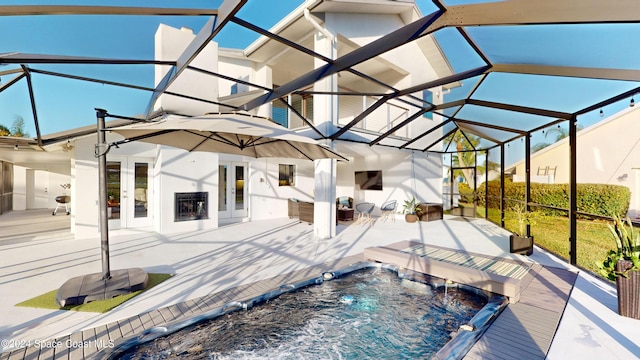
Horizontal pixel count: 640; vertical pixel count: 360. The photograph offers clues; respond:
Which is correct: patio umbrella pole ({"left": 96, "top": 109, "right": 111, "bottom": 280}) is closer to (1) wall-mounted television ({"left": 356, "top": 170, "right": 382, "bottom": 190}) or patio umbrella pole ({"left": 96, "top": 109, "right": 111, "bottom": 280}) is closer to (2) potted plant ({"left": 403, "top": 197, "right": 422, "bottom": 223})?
(2) potted plant ({"left": 403, "top": 197, "right": 422, "bottom": 223})

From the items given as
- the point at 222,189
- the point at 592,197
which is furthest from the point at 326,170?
the point at 592,197

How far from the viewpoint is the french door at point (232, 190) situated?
11.6 m

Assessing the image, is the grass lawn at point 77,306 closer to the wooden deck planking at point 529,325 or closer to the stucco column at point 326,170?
the wooden deck planking at point 529,325

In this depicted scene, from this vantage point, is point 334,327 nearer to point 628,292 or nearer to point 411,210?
point 628,292

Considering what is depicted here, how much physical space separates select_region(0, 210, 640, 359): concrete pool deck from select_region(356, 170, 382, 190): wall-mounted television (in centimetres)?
253

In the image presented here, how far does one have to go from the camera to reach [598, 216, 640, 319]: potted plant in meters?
3.60

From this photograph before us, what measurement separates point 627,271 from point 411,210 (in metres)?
8.67

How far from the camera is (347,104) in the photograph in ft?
47.9

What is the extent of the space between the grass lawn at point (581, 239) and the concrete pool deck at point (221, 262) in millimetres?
797

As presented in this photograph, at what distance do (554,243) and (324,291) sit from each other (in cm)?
823

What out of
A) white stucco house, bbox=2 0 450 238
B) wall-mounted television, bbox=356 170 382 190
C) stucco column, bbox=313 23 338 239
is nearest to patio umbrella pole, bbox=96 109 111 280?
white stucco house, bbox=2 0 450 238

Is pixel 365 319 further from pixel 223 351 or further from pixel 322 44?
pixel 322 44

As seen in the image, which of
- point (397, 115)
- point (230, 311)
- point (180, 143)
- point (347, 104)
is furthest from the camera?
point (347, 104)

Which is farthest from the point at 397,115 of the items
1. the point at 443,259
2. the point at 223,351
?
the point at 223,351
